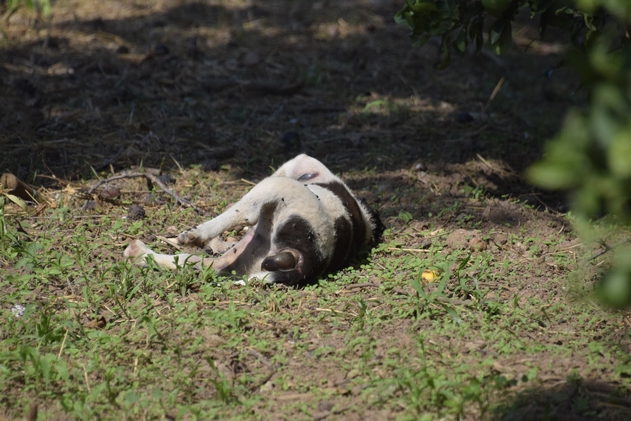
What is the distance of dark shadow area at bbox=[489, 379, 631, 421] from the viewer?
2871 millimetres

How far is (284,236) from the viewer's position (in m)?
4.32

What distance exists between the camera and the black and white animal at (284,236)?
4199 millimetres

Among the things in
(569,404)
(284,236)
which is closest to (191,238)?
(284,236)

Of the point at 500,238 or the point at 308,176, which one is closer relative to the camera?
the point at 500,238

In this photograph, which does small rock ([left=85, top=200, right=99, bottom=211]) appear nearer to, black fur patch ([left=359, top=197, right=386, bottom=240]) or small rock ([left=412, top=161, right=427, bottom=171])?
black fur patch ([left=359, top=197, right=386, bottom=240])

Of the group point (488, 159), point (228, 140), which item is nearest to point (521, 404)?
point (488, 159)

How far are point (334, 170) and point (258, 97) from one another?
1947 millimetres

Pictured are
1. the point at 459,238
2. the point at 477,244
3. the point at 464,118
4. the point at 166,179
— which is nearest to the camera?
the point at 477,244

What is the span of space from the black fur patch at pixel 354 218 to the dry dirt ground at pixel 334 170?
5.1 inches

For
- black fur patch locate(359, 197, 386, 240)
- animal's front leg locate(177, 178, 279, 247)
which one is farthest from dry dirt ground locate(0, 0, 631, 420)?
animal's front leg locate(177, 178, 279, 247)

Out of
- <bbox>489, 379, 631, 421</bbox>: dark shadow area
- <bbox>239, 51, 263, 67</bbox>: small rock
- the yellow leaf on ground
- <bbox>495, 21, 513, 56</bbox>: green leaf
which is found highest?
<bbox>495, 21, 513, 56</bbox>: green leaf

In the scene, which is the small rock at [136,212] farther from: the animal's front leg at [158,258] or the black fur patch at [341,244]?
the black fur patch at [341,244]

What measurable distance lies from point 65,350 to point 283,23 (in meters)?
7.14

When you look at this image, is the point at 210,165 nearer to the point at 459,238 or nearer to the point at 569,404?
the point at 459,238
